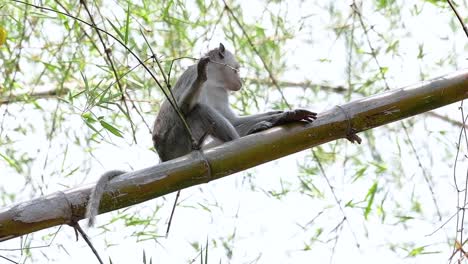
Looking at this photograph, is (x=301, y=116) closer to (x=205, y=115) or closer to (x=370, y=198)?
(x=205, y=115)

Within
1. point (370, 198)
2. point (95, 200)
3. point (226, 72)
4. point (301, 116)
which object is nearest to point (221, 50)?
point (226, 72)

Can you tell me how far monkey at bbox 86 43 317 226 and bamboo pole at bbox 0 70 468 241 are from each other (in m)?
0.87

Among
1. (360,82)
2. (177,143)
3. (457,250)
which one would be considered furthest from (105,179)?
(360,82)

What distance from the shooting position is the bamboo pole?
2.95 meters

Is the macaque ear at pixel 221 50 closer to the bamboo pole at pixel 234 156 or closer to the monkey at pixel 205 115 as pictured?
the monkey at pixel 205 115

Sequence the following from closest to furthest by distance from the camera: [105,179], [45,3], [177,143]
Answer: [105,179] → [45,3] → [177,143]

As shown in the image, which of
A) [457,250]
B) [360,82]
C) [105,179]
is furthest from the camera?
[360,82]

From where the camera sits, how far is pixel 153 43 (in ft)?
17.3

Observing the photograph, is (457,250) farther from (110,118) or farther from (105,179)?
(110,118)

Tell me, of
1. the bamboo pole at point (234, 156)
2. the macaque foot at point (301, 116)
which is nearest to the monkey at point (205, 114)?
the macaque foot at point (301, 116)

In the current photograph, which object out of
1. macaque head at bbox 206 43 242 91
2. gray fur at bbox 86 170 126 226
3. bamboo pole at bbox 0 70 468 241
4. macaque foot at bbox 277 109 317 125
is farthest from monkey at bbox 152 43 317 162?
gray fur at bbox 86 170 126 226

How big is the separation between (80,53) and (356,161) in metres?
2.14

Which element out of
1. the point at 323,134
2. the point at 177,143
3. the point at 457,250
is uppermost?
the point at 177,143

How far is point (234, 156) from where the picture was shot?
129 inches
